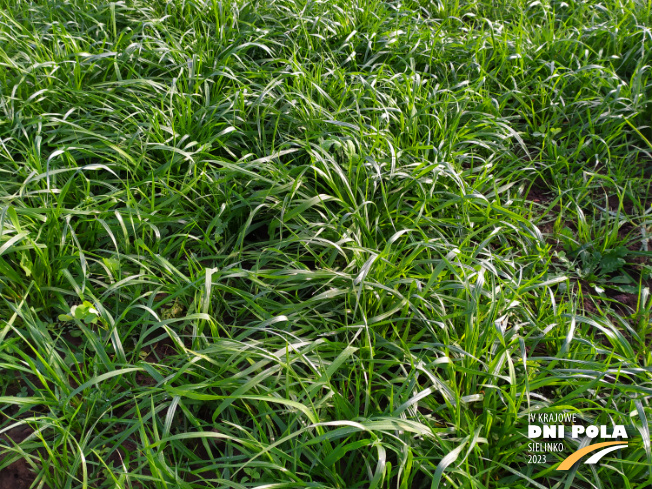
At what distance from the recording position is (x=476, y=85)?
2.96 m

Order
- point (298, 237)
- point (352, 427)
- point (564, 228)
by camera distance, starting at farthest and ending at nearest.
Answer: point (564, 228)
point (298, 237)
point (352, 427)

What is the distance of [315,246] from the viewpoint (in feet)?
6.97

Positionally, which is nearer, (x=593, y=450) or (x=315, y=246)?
(x=593, y=450)

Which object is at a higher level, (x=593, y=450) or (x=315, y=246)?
(x=315, y=246)

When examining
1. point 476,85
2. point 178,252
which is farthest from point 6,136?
point 476,85

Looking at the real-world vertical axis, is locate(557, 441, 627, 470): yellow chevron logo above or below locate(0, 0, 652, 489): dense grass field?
below

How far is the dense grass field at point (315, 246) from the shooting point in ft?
5.02

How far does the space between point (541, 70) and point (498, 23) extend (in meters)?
0.59

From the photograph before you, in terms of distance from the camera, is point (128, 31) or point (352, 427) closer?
point (352, 427)

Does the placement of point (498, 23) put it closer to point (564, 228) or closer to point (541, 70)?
point (541, 70)

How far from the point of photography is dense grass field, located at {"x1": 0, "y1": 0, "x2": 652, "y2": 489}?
5.02 ft

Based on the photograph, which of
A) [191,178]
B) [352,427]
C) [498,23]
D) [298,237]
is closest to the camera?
[352,427]

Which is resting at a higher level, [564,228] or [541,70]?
[541,70]

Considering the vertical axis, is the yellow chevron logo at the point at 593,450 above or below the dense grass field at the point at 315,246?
below
